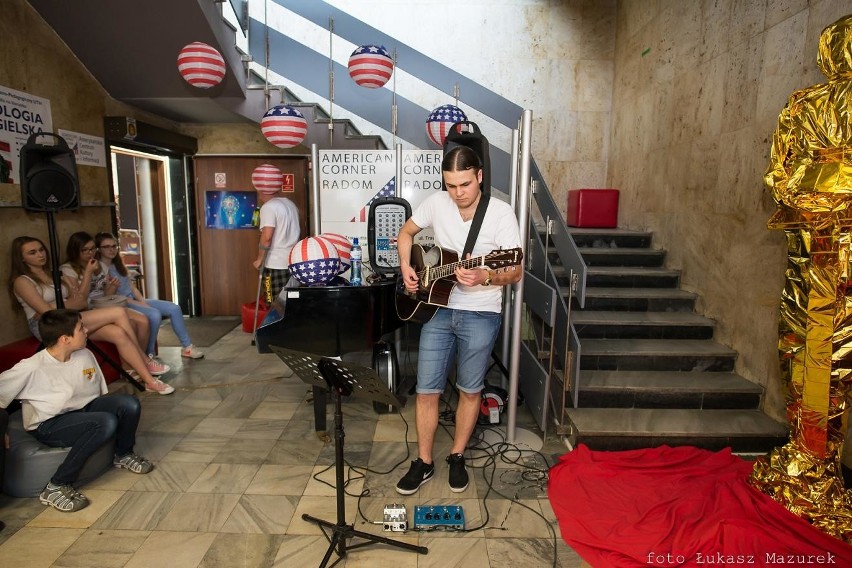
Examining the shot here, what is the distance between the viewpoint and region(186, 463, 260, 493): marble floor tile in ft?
8.41

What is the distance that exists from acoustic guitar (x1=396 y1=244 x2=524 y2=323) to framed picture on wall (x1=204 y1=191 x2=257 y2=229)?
4329mm

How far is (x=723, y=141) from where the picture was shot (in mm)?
3697

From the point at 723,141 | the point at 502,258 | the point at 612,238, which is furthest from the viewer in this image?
the point at 612,238

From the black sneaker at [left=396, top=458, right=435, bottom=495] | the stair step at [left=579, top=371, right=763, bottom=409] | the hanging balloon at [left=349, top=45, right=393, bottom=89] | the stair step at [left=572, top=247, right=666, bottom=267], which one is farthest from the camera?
the stair step at [left=572, top=247, right=666, bottom=267]

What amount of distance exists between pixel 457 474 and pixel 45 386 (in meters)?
2.11

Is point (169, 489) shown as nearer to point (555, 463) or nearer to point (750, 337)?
point (555, 463)

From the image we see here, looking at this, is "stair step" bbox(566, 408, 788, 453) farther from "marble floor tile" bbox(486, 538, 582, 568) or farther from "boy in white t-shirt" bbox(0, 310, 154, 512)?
"boy in white t-shirt" bbox(0, 310, 154, 512)

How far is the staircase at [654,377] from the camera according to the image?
301 cm

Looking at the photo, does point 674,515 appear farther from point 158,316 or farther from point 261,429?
point 158,316

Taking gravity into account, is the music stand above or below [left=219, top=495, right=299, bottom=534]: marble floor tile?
above

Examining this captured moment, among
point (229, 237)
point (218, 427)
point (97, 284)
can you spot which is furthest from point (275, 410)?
point (229, 237)

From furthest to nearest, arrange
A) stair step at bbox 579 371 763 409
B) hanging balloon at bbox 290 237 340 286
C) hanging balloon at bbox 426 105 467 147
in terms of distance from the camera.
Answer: hanging balloon at bbox 426 105 467 147 < stair step at bbox 579 371 763 409 < hanging balloon at bbox 290 237 340 286

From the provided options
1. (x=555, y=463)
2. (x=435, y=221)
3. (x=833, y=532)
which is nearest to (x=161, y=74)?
(x=435, y=221)

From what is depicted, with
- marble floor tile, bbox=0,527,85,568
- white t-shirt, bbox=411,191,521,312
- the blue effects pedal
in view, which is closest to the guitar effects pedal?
the blue effects pedal
